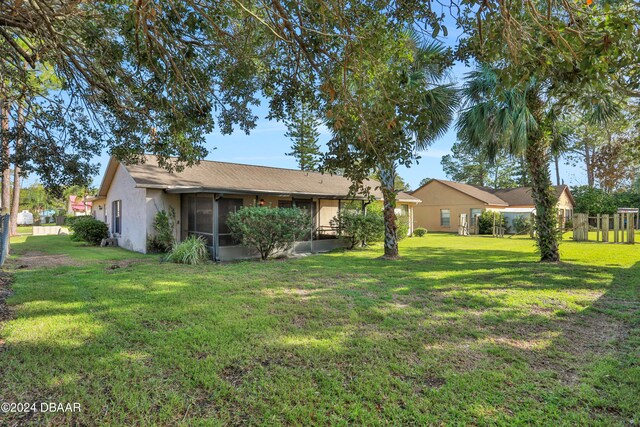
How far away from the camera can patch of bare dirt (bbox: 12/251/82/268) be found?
10.4 m

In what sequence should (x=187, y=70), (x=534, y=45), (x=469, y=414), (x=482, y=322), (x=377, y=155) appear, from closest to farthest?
(x=469, y=414) → (x=534, y=45) → (x=377, y=155) → (x=482, y=322) → (x=187, y=70)

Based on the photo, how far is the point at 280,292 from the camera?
7.29 m

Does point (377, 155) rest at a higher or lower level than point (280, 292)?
higher

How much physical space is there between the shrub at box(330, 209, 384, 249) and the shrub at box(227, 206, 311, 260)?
11.6ft

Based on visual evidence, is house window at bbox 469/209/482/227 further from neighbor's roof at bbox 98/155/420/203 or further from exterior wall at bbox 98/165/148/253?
exterior wall at bbox 98/165/148/253

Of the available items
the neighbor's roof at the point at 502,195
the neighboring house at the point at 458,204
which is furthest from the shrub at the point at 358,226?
the neighbor's roof at the point at 502,195

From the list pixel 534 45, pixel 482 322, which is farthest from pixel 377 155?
pixel 482 322

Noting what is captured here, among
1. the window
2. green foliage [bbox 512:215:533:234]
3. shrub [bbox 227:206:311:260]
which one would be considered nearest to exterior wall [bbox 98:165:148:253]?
→ shrub [bbox 227:206:311:260]

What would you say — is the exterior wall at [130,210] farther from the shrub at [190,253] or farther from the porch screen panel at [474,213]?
the porch screen panel at [474,213]

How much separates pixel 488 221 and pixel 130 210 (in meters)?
24.7

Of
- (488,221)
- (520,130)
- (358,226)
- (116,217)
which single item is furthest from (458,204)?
(116,217)

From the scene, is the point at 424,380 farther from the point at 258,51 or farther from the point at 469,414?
the point at 258,51

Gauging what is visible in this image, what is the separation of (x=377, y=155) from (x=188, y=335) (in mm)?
3456

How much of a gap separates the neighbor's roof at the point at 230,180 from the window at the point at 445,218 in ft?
44.8
